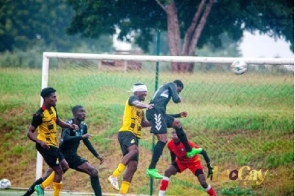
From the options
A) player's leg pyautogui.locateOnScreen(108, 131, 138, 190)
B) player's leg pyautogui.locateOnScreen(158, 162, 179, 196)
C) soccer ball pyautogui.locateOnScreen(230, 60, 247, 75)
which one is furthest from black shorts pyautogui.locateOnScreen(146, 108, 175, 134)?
soccer ball pyautogui.locateOnScreen(230, 60, 247, 75)

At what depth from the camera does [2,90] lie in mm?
18859

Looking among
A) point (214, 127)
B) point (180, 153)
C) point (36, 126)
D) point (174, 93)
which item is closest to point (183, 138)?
point (180, 153)

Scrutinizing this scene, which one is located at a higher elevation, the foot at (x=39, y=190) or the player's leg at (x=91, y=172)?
the player's leg at (x=91, y=172)

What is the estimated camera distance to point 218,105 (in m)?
16.0

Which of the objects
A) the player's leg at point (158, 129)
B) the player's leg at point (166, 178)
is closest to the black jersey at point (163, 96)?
the player's leg at point (158, 129)

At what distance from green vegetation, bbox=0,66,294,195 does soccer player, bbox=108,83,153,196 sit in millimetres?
2459

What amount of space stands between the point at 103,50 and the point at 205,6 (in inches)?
1344

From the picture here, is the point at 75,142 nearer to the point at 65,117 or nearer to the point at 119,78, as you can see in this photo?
the point at 119,78

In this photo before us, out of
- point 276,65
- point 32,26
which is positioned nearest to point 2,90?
point 276,65

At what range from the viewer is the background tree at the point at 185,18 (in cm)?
3266

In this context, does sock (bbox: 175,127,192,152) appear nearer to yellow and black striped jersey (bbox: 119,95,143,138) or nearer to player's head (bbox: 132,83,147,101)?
yellow and black striped jersey (bbox: 119,95,143,138)

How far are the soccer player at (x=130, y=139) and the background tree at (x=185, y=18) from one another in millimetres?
19223

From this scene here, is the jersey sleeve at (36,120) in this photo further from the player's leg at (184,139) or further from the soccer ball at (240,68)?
the soccer ball at (240,68)

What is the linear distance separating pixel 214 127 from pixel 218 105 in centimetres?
103
